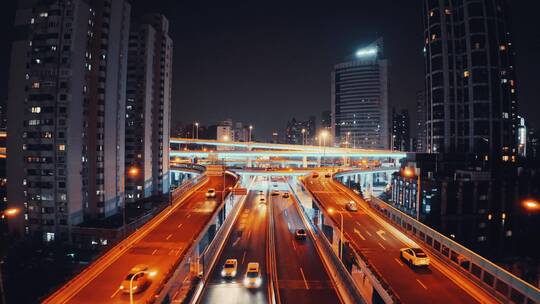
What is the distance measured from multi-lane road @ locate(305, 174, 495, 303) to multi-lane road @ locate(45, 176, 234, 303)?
646 inches

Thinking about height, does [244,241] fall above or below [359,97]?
below

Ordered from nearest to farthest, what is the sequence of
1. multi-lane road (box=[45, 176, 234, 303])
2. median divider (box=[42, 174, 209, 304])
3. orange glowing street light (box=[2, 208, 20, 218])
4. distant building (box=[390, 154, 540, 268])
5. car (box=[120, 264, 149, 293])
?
median divider (box=[42, 174, 209, 304]), multi-lane road (box=[45, 176, 234, 303]), car (box=[120, 264, 149, 293]), orange glowing street light (box=[2, 208, 20, 218]), distant building (box=[390, 154, 540, 268])

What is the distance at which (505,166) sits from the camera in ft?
258

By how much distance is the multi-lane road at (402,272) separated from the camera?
63.3 feet

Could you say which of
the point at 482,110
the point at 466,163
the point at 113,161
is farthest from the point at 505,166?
the point at 113,161

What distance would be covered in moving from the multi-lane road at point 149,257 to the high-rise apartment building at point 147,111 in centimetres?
4191

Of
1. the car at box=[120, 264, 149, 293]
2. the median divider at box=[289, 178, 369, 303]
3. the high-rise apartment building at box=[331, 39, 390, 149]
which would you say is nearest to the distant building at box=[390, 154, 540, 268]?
the median divider at box=[289, 178, 369, 303]

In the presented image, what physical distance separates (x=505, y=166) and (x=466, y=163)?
30.5ft

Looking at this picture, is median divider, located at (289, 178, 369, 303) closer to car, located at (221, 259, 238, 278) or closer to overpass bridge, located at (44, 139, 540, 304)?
overpass bridge, located at (44, 139, 540, 304)

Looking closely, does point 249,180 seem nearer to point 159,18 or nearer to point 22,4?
point 159,18

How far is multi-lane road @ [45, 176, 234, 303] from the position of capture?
756 inches

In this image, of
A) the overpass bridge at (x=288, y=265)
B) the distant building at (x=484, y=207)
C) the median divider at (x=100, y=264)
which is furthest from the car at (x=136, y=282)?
the distant building at (x=484, y=207)

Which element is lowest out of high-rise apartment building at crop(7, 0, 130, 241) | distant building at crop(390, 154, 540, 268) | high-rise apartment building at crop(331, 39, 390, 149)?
distant building at crop(390, 154, 540, 268)

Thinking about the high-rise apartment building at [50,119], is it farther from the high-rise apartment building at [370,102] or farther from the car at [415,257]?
the high-rise apartment building at [370,102]
